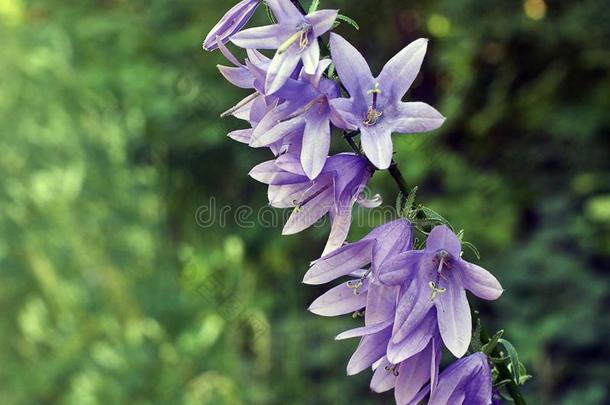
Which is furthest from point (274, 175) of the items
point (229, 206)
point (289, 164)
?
point (229, 206)

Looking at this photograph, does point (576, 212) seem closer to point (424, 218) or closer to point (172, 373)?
point (172, 373)

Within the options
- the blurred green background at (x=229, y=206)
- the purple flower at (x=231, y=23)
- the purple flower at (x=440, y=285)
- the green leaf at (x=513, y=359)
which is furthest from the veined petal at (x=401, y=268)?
the blurred green background at (x=229, y=206)

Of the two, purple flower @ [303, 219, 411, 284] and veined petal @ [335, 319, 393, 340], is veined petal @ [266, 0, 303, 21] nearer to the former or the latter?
purple flower @ [303, 219, 411, 284]

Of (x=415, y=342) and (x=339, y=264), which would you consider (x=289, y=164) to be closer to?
(x=339, y=264)

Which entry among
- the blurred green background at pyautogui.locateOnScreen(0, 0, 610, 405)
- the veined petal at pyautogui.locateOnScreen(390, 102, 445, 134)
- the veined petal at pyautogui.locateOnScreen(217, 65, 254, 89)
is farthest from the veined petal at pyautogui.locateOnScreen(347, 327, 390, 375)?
the blurred green background at pyautogui.locateOnScreen(0, 0, 610, 405)

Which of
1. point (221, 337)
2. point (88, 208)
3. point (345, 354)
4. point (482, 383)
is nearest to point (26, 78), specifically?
point (88, 208)

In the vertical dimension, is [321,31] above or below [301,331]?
above

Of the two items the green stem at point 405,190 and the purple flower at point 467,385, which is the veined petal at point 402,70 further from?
the purple flower at point 467,385
